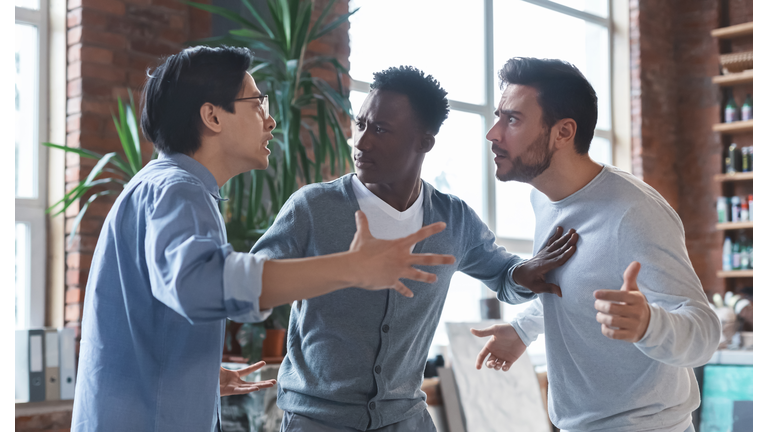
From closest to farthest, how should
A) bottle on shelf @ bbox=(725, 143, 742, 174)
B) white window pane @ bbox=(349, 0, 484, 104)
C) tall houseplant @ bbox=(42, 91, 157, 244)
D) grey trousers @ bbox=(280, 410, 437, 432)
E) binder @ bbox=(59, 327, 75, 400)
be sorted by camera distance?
1. grey trousers @ bbox=(280, 410, 437, 432)
2. tall houseplant @ bbox=(42, 91, 157, 244)
3. binder @ bbox=(59, 327, 75, 400)
4. white window pane @ bbox=(349, 0, 484, 104)
5. bottle on shelf @ bbox=(725, 143, 742, 174)

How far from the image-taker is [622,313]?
119cm

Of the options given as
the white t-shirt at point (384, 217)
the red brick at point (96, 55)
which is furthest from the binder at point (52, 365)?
the white t-shirt at point (384, 217)

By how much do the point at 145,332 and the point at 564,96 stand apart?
1.08m

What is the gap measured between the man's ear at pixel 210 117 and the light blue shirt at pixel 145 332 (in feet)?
0.46

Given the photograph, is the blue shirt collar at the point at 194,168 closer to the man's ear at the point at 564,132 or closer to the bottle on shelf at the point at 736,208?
the man's ear at the point at 564,132

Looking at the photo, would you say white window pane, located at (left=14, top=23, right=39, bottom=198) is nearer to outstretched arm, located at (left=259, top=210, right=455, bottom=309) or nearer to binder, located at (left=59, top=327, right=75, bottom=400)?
binder, located at (left=59, top=327, right=75, bottom=400)

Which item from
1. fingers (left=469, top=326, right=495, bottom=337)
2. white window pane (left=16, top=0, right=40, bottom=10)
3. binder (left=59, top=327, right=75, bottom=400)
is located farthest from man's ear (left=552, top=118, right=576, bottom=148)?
white window pane (left=16, top=0, right=40, bottom=10)

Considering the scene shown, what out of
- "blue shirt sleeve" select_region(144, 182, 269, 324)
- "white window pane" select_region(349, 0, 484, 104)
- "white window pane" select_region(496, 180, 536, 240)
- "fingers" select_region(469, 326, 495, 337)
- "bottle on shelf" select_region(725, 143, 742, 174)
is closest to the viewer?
"blue shirt sleeve" select_region(144, 182, 269, 324)

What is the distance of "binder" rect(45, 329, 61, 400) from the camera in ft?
9.77

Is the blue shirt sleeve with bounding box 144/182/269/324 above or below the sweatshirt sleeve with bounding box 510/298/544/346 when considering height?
above

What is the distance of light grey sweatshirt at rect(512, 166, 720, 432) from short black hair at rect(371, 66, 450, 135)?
434mm

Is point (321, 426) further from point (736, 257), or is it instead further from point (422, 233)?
point (736, 257)

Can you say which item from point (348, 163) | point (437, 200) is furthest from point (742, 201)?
point (437, 200)

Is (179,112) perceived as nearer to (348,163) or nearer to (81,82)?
(348,163)
